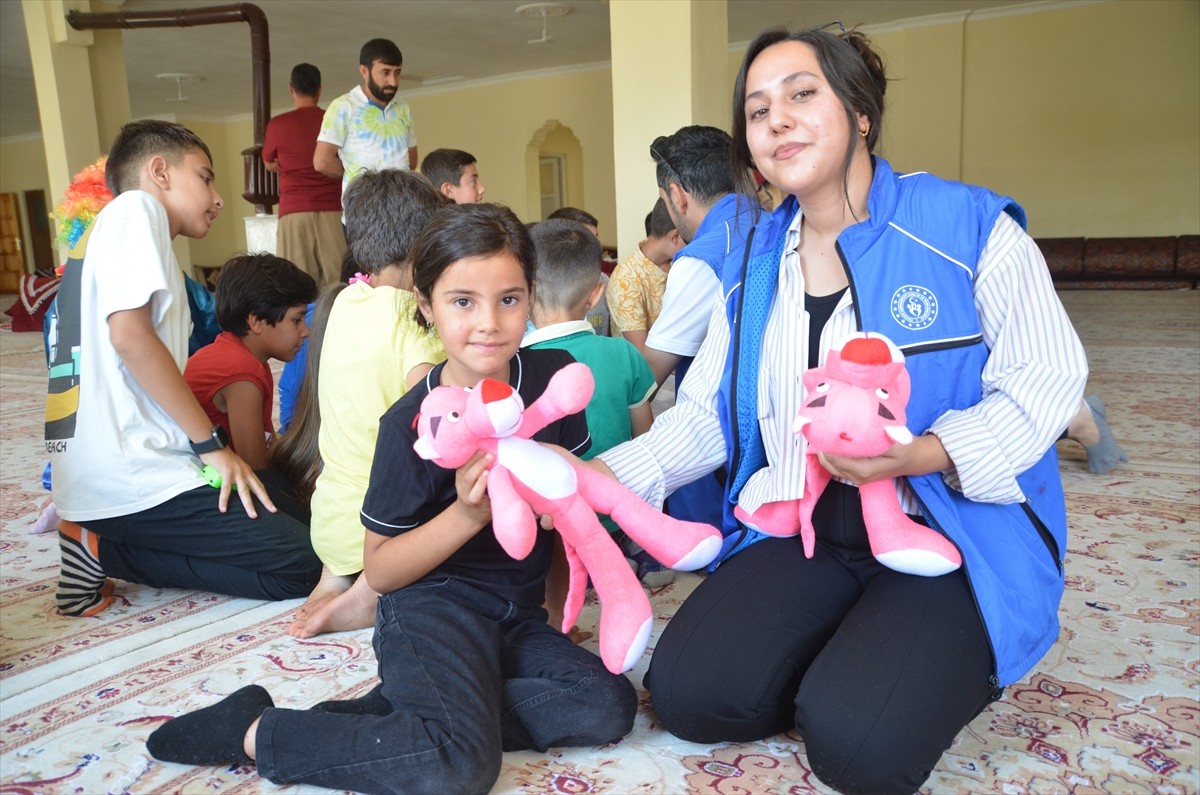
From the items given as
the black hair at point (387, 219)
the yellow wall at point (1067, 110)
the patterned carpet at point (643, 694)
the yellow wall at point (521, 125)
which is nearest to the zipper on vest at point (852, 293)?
the patterned carpet at point (643, 694)

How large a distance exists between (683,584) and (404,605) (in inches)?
32.5

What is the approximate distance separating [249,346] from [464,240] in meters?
1.43

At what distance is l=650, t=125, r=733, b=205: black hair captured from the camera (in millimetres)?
2334

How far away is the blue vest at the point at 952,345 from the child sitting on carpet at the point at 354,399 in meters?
0.86

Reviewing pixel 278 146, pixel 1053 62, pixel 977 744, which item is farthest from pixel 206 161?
pixel 1053 62

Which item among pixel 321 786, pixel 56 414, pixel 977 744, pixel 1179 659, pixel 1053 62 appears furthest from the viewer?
pixel 1053 62

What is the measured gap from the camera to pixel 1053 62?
959 centimetres

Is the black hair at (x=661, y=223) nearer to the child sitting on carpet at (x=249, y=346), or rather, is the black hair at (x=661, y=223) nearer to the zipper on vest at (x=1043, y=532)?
the child sitting on carpet at (x=249, y=346)

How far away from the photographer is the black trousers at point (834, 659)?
1203mm

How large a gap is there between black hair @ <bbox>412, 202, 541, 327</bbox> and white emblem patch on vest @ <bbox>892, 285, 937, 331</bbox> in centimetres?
58

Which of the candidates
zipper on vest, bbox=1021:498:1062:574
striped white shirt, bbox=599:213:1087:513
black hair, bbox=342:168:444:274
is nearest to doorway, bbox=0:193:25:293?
black hair, bbox=342:168:444:274

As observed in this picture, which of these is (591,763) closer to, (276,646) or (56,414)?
(276,646)

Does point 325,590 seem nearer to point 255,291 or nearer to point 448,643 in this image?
point 448,643

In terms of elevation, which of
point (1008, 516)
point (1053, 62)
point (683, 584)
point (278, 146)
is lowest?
point (683, 584)
